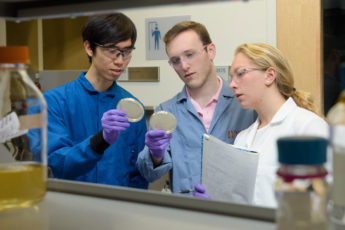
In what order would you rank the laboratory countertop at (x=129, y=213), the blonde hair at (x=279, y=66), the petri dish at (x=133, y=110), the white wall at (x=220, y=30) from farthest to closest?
the white wall at (x=220, y=30)
the blonde hair at (x=279, y=66)
the petri dish at (x=133, y=110)
the laboratory countertop at (x=129, y=213)

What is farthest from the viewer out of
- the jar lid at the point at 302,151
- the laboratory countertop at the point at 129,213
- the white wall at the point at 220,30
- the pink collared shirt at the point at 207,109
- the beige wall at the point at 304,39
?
the white wall at the point at 220,30

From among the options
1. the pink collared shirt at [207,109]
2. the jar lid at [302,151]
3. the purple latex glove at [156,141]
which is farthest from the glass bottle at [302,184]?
the pink collared shirt at [207,109]

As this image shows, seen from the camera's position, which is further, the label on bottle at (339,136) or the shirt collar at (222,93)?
the shirt collar at (222,93)

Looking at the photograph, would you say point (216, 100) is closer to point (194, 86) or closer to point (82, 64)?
point (194, 86)

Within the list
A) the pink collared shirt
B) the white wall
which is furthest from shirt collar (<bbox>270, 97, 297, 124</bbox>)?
the white wall

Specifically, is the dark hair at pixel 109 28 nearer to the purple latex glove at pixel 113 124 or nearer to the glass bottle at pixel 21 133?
the purple latex glove at pixel 113 124

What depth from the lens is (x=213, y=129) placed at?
1.84m

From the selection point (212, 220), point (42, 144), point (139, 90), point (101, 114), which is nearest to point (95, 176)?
point (101, 114)

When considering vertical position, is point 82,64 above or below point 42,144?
above

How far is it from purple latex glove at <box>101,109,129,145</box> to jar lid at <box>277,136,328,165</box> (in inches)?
45.9

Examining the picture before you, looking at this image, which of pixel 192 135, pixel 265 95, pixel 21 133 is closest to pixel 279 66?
pixel 265 95

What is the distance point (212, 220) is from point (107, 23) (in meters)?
1.30

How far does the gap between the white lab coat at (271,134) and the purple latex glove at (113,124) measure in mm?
516

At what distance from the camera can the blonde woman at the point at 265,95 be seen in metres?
1.62
